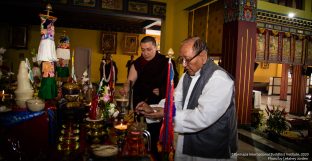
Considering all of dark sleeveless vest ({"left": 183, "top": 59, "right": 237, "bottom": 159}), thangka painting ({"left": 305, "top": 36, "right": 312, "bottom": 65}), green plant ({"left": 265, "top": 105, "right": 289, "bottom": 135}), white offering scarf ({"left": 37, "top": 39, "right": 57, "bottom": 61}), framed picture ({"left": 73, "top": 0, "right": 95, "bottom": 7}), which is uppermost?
framed picture ({"left": 73, "top": 0, "right": 95, "bottom": 7})

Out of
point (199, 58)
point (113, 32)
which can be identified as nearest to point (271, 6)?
point (199, 58)

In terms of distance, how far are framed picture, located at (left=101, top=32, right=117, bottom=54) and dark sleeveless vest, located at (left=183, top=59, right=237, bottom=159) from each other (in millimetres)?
11282

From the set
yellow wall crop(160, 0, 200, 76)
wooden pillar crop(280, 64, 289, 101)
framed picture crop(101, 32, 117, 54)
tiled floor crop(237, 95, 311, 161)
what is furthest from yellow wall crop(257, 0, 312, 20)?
framed picture crop(101, 32, 117, 54)

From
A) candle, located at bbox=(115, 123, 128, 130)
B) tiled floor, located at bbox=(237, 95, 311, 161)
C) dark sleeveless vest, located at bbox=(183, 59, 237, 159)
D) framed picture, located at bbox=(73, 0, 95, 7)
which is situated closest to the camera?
dark sleeveless vest, located at bbox=(183, 59, 237, 159)

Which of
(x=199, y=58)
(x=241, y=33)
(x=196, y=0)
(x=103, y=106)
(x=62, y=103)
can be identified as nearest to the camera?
(x=199, y=58)

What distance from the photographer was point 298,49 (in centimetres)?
677

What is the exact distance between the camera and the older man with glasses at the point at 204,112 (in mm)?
1664

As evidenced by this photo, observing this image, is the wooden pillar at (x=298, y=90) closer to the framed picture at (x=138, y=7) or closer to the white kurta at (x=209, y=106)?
the framed picture at (x=138, y=7)

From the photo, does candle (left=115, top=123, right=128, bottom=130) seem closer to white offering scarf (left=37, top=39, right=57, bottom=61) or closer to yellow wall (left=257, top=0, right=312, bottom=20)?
white offering scarf (left=37, top=39, right=57, bottom=61)

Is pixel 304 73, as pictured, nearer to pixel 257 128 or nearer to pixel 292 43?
pixel 292 43

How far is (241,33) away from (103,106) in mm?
4071

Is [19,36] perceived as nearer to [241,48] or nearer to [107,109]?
[241,48]

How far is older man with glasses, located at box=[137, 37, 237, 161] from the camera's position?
1.66 meters

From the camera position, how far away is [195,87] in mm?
1883
